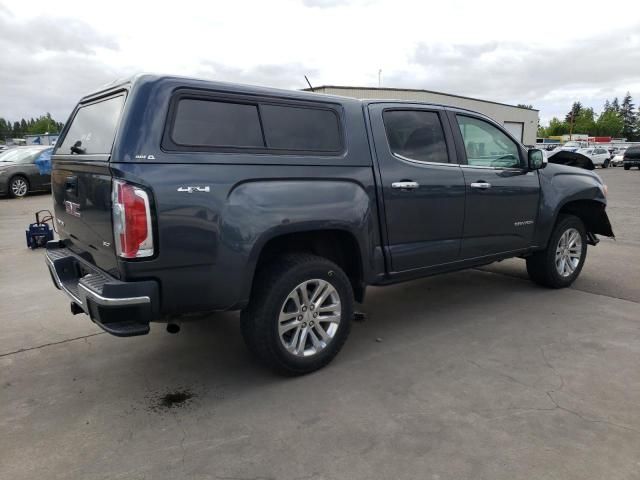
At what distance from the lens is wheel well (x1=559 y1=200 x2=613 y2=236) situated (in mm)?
5734

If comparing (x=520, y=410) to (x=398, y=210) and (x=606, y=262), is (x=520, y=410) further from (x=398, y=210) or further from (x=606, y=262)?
(x=606, y=262)

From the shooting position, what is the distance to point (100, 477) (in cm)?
253

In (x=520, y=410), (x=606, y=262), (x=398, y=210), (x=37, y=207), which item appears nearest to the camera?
(x=520, y=410)

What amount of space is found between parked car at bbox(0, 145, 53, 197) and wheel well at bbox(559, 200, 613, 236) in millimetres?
13947

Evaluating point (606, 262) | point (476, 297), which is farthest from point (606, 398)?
point (606, 262)

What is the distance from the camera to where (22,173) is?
14891 mm

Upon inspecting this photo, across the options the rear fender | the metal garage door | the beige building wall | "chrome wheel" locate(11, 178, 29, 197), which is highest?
the beige building wall

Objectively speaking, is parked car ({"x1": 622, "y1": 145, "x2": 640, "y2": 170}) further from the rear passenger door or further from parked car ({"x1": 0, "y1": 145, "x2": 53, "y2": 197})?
the rear passenger door

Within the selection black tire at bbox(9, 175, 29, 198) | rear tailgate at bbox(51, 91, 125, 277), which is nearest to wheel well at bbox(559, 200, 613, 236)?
rear tailgate at bbox(51, 91, 125, 277)

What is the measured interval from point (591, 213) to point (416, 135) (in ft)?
9.50

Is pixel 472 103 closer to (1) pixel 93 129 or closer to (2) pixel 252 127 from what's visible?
(2) pixel 252 127

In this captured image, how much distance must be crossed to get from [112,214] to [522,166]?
396cm

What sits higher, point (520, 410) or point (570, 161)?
point (570, 161)

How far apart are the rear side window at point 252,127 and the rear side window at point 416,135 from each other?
58 cm
